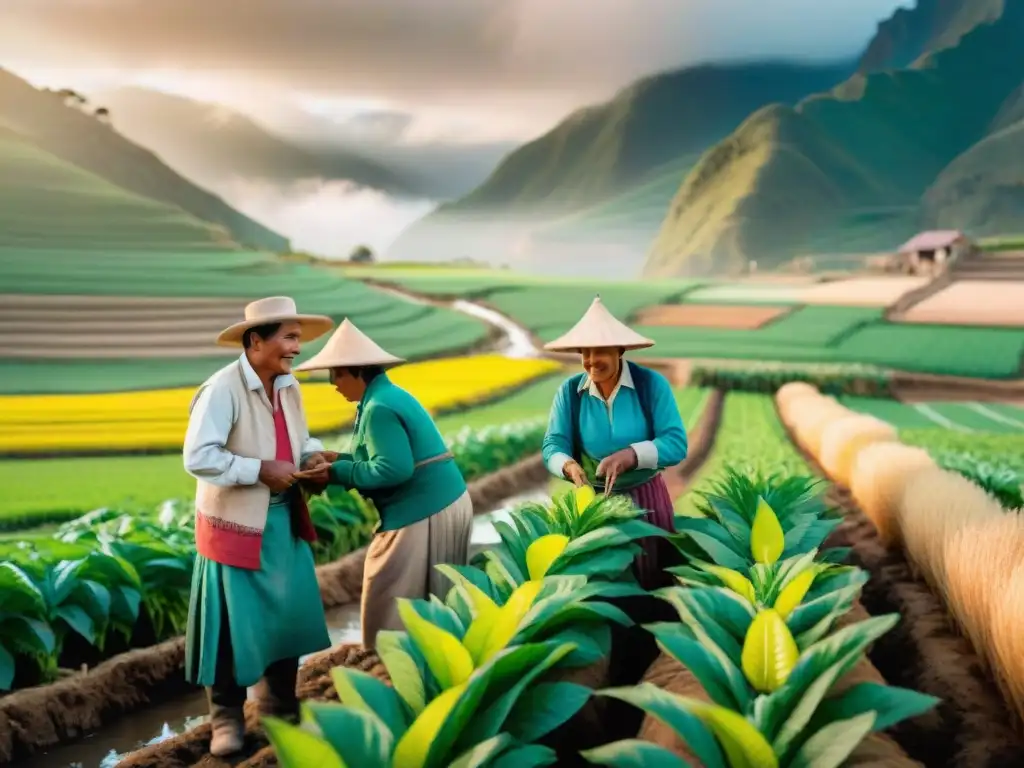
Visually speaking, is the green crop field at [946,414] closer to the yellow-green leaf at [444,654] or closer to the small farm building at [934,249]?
the small farm building at [934,249]

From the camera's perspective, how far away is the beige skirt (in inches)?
94.6

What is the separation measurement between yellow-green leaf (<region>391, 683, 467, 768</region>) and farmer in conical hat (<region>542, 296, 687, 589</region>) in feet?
4.04

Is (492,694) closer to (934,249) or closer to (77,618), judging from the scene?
(77,618)

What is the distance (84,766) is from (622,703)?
1.64m

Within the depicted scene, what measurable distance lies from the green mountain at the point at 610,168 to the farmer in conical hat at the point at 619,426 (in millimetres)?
7338

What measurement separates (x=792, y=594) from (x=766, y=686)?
0.94 ft

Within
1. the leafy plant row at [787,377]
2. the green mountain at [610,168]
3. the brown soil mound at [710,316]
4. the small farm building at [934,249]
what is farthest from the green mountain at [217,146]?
the small farm building at [934,249]

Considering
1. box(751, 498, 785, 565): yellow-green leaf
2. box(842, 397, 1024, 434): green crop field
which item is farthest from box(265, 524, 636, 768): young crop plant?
box(842, 397, 1024, 434): green crop field

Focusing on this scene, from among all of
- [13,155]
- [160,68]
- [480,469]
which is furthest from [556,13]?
[13,155]

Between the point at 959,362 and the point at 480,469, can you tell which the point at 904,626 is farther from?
the point at 959,362

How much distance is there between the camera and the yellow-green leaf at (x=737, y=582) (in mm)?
1677

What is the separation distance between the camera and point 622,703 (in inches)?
77.7

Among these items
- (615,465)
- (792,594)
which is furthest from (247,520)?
(792,594)

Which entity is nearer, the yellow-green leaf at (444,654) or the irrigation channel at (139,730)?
the yellow-green leaf at (444,654)
